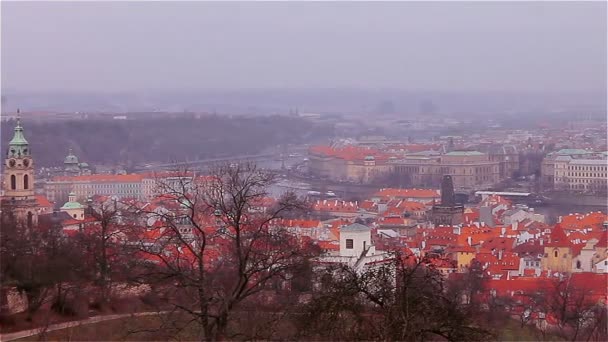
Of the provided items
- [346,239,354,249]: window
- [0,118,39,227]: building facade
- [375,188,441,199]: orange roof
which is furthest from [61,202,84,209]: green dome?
[375,188,441,199]: orange roof

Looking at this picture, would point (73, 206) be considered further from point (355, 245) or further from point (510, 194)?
point (510, 194)

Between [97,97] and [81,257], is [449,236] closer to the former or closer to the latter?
[81,257]

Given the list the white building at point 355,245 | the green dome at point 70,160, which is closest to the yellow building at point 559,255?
the white building at point 355,245

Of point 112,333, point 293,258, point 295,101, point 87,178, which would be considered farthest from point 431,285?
point 295,101

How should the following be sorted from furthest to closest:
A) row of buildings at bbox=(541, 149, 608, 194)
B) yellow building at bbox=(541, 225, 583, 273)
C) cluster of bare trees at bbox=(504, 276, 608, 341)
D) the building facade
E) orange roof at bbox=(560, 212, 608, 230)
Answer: row of buildings at bbox=(541, 149, 608, 194) < orange roof at bbox=(560, 212, 608, 230) < the building facade < yellow building at bbox=(541, 225, 583, 273) < cluster of bare trees at bbox=(504, 276, 608, 341)

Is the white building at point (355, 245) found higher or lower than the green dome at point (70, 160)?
higher

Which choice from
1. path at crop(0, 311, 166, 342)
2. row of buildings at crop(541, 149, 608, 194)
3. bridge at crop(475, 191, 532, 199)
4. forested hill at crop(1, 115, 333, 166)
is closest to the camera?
path at crop(0, 311, 166, 342)

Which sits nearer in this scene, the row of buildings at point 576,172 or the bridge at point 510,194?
the bridge at point 510,194

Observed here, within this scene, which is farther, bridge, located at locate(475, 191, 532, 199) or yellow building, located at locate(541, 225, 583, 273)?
bridge, located at locate(475, 191, 532, 199)

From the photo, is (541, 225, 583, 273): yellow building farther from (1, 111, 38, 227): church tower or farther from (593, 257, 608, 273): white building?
(1, 111, 38, 227): church tower

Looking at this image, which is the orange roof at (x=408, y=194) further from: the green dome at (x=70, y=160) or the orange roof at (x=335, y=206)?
the green dome at (x=70, y=160)
